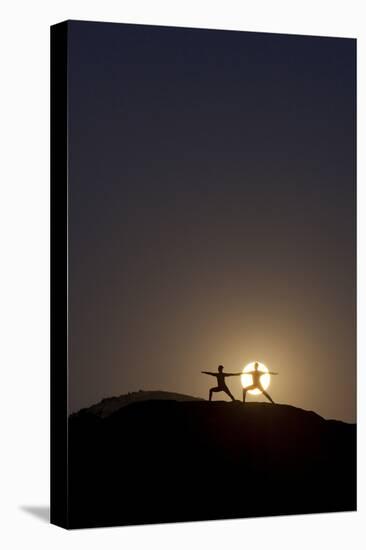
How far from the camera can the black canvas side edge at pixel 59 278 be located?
38.0 ft

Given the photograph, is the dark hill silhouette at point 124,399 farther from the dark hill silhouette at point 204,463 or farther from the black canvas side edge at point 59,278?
the black canvas side edge at point 59,278

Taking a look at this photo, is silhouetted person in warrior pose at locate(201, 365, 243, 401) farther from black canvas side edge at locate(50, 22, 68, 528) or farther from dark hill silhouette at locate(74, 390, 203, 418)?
black canvas side edge at locate(50, 22, 68, 528)

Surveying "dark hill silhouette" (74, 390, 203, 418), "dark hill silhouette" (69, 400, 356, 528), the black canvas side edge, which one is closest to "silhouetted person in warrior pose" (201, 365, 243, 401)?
"dark hill silhouette" (69, 400, 356, 528)

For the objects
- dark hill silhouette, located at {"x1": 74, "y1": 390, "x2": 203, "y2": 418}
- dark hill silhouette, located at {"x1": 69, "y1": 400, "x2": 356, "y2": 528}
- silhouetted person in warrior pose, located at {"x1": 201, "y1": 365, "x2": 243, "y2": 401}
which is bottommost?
dark hill silhouette, located at {"x1": 69, "y1": 400, "x2": 356, "y2": 528}

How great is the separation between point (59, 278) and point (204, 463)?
5.18 ft

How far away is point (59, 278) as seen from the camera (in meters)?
11.7

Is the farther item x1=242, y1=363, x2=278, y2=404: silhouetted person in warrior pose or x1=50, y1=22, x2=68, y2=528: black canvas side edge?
x1=242, y1=363, x2=278, y2=404: silhouetted person in warrior pose

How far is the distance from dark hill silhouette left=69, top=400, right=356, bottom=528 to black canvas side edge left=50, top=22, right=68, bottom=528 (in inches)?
6.2

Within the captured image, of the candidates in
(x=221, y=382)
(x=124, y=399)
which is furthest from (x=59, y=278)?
(x=221, y=382)

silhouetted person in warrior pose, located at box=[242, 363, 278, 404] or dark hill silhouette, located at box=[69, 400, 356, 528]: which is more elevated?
silhouetted person in warrior pose, located at box=[242, 363, 278, 404]

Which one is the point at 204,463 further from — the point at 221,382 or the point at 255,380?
the point at 255,380

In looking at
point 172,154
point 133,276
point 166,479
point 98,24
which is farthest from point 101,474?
point 98,24

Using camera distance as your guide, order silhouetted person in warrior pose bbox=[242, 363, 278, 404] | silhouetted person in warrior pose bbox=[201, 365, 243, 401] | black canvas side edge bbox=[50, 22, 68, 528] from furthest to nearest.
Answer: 1. silhouetted person in warrior pose bbox=[242, 363, 278, 404]
2. silhouetted person in warrior pose bbox=[201, 365, 243, 401]
3. black canvas side edge bbox=[50, 22, 68, 528]

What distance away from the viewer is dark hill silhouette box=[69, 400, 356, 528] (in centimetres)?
1159
